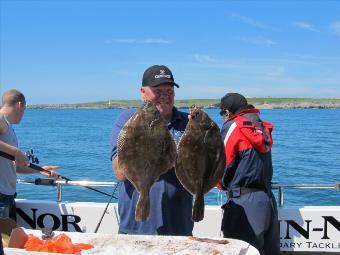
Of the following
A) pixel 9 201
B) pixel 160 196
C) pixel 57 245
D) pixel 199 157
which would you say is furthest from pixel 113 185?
pixel 199 157

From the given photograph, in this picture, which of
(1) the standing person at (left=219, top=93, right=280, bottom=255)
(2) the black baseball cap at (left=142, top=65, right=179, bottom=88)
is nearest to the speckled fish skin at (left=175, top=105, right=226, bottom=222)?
(2) the black baseball cap at (left=142, top=65, right=179, bottom=88)

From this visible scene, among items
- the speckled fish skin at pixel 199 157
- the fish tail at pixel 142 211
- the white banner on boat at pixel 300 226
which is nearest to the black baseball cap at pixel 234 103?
the white banner on boat at pixel 300 226

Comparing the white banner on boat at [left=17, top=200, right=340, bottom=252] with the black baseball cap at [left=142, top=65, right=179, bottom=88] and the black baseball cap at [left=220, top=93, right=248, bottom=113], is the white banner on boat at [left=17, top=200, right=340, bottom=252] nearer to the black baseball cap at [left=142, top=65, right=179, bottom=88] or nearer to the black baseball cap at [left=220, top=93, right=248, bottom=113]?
the black baseball cap at [left=220, top=93, right=248, bottom=113]

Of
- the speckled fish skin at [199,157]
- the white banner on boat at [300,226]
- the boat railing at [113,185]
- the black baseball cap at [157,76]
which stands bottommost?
the white banner on boat at [300,226]

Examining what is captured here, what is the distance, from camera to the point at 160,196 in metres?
3.46

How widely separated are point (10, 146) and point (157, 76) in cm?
225

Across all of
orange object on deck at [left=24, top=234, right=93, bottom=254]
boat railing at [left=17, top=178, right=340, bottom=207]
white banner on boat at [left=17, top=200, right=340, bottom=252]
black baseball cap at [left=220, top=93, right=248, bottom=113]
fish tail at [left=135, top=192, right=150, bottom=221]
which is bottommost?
white banner on boat at [left=17, top=200, right=340, bottom=252]

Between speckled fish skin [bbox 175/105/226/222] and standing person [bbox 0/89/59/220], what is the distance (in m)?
2.55

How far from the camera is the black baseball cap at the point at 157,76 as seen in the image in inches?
132

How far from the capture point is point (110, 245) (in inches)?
117

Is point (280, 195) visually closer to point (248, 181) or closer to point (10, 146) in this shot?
point (248, 181)

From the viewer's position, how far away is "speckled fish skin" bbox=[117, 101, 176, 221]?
292 cm

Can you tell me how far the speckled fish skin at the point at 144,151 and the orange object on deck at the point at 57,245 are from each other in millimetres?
428

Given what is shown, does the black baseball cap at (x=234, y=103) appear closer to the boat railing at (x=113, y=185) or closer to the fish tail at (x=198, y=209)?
the boat railing at (x=113, y=185)
